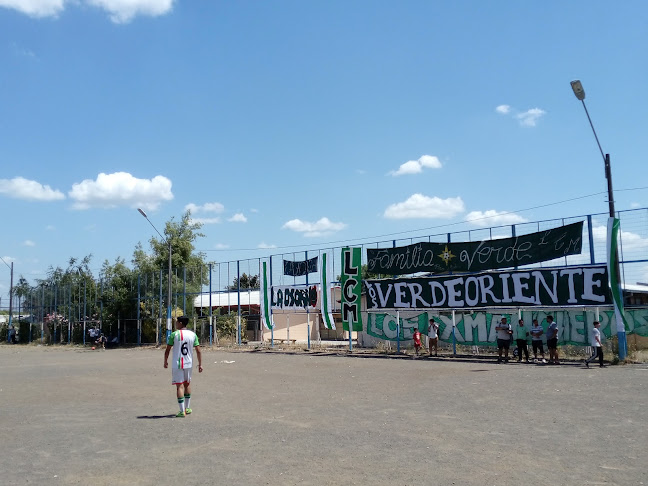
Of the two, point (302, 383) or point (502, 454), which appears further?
point (302, 383)

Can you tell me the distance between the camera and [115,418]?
34.0ft

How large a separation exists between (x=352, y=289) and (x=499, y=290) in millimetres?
7831

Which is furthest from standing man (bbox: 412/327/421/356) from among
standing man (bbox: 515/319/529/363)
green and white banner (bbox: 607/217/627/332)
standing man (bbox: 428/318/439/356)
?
green and white banner (bbox: 607/217/627/332)

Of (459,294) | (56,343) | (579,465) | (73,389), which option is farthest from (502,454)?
(56,343)

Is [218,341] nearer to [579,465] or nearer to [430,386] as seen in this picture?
[430,386]

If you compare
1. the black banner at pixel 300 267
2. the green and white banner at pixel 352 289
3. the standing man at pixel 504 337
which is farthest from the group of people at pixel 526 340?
the black banner at pixel 300 267

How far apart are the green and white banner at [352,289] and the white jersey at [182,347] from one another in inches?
733

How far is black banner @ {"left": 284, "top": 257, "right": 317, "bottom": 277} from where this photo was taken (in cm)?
3212

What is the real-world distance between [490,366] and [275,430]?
12.6m

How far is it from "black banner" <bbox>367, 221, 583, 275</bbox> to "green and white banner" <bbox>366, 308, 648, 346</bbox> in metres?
2.13

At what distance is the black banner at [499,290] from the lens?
21391 millimetres

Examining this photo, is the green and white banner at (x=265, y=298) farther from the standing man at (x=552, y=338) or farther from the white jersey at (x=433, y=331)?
the standing man at (x=552, y=338)

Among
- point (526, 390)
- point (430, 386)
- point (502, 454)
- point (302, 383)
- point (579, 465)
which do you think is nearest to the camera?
point (579, 465)

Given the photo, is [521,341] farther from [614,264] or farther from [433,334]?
[614,264]
